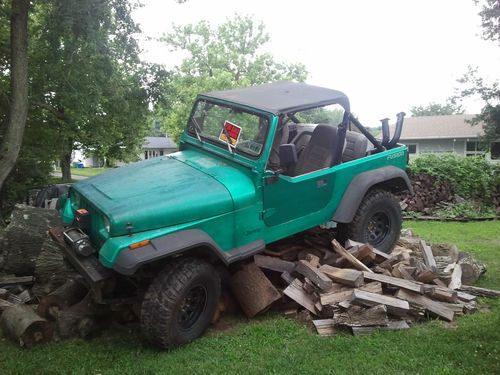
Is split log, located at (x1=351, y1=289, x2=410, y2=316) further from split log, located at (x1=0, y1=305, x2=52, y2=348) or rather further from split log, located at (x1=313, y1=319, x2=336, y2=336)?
split log, located at (x1=0, y1=305, x2=52, y2=348)

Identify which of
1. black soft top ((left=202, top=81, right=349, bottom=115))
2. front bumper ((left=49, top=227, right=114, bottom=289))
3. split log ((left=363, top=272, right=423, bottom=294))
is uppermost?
black soft top ((left=202, top=81, right=349, bottom=115))

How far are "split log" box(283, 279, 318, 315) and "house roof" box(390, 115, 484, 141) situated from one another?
23.7m

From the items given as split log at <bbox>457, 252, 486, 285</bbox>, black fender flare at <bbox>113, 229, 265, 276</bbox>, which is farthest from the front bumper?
split log at <bbox>457, 252, 486, 285</bbox>

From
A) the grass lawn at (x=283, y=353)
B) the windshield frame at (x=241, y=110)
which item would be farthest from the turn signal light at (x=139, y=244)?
the windshield frame at (x=241, y=110)

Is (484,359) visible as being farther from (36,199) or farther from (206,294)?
(36,199)

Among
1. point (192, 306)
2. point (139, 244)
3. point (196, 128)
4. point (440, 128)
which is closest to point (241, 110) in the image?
point (196, 128)

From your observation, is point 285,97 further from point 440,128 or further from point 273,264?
point 440,128

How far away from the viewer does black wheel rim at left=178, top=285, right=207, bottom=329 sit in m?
4.47

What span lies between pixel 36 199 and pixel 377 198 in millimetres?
10128

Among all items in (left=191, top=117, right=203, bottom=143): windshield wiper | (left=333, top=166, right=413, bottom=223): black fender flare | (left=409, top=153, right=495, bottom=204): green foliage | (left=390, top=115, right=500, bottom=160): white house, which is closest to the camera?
(left=333, top=166, right=413, bottom=223): black fender flare

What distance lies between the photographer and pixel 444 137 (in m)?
27.3

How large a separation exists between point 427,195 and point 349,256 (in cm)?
997

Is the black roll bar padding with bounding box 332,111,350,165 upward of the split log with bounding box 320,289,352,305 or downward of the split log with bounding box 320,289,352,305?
upward

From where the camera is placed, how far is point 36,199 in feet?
41.5
